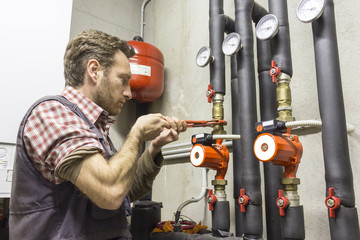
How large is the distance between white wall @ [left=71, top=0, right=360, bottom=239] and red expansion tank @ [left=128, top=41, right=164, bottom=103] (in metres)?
0.12

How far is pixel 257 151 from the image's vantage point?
779mm

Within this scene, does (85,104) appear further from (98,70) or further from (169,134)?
(169,134)

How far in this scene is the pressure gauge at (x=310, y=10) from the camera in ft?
2.68

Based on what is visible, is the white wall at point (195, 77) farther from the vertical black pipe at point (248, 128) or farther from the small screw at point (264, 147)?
the small screw at point (264, 147)


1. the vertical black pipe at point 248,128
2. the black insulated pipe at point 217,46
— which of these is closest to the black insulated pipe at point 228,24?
the black insulated pipe at point 217,46

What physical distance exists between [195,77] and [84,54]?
0.75 meters

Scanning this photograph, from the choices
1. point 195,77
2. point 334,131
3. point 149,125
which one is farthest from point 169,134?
point 195,77

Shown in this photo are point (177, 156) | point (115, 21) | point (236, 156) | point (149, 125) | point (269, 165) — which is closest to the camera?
point (149, 125)

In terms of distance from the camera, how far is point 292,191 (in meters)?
0.83

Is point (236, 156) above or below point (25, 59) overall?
below

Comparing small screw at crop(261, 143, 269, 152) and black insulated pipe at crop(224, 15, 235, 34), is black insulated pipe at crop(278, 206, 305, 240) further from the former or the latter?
black insulated pipe at crop(224, 15, 235, 34)

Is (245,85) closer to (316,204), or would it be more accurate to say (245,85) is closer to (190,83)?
(316,204)

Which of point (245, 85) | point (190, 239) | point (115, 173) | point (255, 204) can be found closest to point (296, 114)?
point (245, 85)

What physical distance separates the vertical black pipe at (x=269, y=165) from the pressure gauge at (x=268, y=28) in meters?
0.13
